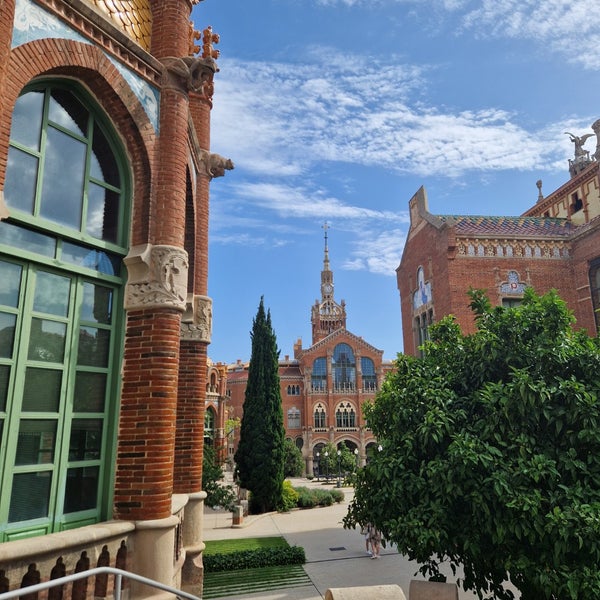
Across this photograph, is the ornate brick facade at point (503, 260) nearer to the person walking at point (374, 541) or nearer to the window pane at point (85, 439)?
the person walking at point (374, 541)

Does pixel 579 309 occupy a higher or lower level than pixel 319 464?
higher

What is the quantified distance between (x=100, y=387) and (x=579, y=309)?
57.5ft

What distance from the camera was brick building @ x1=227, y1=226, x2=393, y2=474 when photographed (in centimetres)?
5578

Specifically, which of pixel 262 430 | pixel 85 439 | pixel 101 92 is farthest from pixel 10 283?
pixel 262 430

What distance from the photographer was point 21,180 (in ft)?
14.9

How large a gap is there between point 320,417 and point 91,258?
5361cm

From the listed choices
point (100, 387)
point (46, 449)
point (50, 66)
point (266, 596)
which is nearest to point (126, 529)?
point (46, 449)

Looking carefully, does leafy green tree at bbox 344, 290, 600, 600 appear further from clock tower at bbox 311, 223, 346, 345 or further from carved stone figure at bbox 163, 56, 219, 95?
clock tower at bbox 311, 223, 346, 345

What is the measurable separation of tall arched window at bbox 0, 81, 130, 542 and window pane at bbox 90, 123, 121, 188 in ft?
0.04

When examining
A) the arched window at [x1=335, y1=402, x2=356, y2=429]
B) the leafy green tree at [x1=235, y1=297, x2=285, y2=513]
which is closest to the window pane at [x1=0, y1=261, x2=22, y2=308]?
the leafy green tree at [x1=235, y1=297, x2=285, y2=513]

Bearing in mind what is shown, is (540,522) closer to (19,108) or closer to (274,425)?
(19,108)

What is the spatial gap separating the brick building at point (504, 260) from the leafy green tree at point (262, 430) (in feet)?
28.1

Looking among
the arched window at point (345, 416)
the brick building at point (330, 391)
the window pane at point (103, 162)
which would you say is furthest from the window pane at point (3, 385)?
the arched window at point (345, 416)

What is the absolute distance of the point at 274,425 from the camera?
24.7 meters
